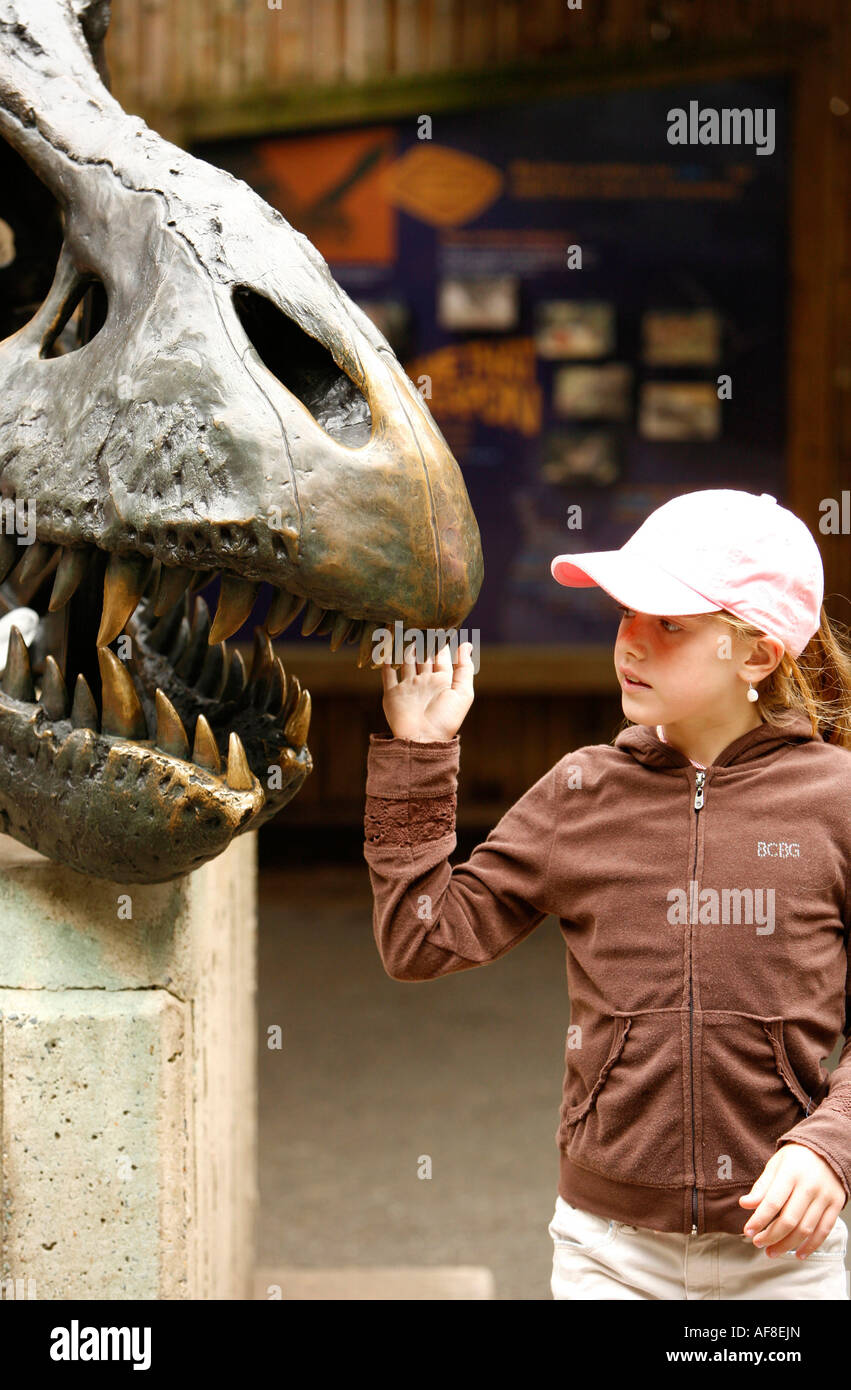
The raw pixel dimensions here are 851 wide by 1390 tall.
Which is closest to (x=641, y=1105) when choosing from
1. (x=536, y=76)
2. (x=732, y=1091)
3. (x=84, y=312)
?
(x=732, y=1091)

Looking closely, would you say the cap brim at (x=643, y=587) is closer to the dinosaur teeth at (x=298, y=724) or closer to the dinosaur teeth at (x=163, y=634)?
the dinosaur teeth at (x=298, y=724)

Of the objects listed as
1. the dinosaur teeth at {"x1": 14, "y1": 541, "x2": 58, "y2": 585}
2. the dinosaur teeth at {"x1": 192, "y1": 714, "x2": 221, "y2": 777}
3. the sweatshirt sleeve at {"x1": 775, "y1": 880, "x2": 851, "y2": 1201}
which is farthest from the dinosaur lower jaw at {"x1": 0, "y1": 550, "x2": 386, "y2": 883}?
the sweatshirt sleeve at {"x1": 775, "y1": 880, "x2": 851, "y2": 1201}

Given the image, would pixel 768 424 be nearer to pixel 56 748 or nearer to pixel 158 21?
pixel 158 21

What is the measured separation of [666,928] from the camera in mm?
1667

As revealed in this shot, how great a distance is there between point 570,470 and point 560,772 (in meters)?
4.60

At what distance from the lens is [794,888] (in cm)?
164

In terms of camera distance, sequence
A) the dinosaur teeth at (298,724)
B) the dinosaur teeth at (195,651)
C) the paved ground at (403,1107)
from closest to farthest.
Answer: the dinosaur teeth at (298,724) → the dinosaur teeth at (195,651) → the paved ground at (403,1107)

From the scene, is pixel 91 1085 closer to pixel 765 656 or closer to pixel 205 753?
pixel 205 753

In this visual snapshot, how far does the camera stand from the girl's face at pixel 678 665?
1.68 metres

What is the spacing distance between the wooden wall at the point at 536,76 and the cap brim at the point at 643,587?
4474 millimetres

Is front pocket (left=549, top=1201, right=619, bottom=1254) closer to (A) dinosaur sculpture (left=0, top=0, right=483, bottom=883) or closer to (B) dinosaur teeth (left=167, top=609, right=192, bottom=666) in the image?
(A) dinosaur sculpture (left=0, top=0, right=483, bottom=883)

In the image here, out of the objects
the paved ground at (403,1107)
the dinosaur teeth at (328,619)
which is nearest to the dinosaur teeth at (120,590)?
the dinosaur teeth at (328,619)

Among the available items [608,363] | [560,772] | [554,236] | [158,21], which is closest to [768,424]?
[608,363]

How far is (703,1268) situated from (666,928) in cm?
39
